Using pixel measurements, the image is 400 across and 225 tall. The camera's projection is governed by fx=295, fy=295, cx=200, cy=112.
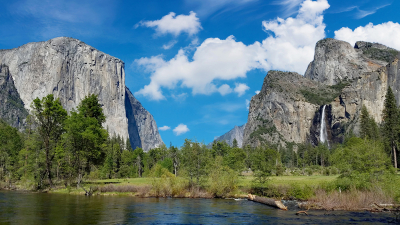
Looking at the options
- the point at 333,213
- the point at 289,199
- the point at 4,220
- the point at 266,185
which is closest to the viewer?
the point at 4,220

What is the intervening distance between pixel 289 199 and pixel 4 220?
27597 millimetres

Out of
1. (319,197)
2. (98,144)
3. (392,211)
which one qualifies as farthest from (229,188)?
(98,144)

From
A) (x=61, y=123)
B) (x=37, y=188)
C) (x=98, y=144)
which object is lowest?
(x=37, y=188)

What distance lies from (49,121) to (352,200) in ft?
151

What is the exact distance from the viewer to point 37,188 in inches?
1907

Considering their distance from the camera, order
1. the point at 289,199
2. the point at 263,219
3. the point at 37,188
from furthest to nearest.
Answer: the point at 37,188, the point at 289,199, the point at 263,219

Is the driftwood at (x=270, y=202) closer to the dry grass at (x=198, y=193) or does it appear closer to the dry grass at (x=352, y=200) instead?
the dry grass at (x=352, y=200)

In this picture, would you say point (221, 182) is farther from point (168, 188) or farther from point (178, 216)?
point (178, 216)

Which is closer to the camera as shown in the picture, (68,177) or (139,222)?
(139,222)

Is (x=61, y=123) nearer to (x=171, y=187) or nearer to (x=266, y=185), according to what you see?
(x=171, y=187)

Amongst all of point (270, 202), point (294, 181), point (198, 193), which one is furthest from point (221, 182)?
point (294, 181)

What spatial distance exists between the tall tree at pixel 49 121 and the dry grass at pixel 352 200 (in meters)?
41.1

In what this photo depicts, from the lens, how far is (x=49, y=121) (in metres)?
50.0

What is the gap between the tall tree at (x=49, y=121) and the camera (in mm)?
48312
